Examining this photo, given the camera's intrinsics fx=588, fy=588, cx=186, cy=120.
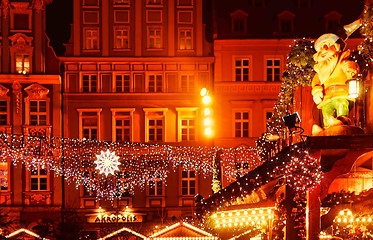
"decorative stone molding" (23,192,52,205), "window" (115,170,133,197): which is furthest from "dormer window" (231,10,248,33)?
"decorative stone molding" (23,192,52,205)

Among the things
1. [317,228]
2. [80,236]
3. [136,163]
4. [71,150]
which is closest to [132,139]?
[136,163]

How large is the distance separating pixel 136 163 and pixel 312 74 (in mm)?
16345

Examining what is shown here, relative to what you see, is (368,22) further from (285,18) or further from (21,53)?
(21,53)

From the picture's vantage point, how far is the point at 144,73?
1203 inches

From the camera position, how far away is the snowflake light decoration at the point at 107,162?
2922 cm

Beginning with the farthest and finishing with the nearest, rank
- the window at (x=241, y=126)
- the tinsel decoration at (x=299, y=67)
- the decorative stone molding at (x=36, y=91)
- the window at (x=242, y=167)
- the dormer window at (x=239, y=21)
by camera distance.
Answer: the dormer window at (x=239, y=21) < the window at (x=241, y=126) < the decorative stone molding at (x=36, y=91) < the window at (x=242, y=167) < the tinsel decoration at (x=299, y=67)

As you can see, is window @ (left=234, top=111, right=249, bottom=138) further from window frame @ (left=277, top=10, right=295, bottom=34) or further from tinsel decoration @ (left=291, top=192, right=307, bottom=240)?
tinsel decoration @ (left=291, top=192, right=307, bottom=240)

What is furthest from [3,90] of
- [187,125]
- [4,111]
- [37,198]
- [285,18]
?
[285,18]

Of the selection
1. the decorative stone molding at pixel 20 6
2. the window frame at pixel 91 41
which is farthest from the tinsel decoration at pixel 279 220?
the decorative stone molding at pixel 20 6

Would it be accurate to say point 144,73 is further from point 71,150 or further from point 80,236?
point 80,236

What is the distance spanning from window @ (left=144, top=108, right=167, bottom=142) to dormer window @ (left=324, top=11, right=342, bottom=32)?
9.93m

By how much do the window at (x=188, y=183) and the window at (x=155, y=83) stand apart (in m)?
4.51

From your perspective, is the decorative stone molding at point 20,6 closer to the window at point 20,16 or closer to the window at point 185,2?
the window at point 20,16

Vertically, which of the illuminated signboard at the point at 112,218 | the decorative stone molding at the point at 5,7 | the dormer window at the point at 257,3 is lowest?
the illuminated signboard at the point at 112,218
